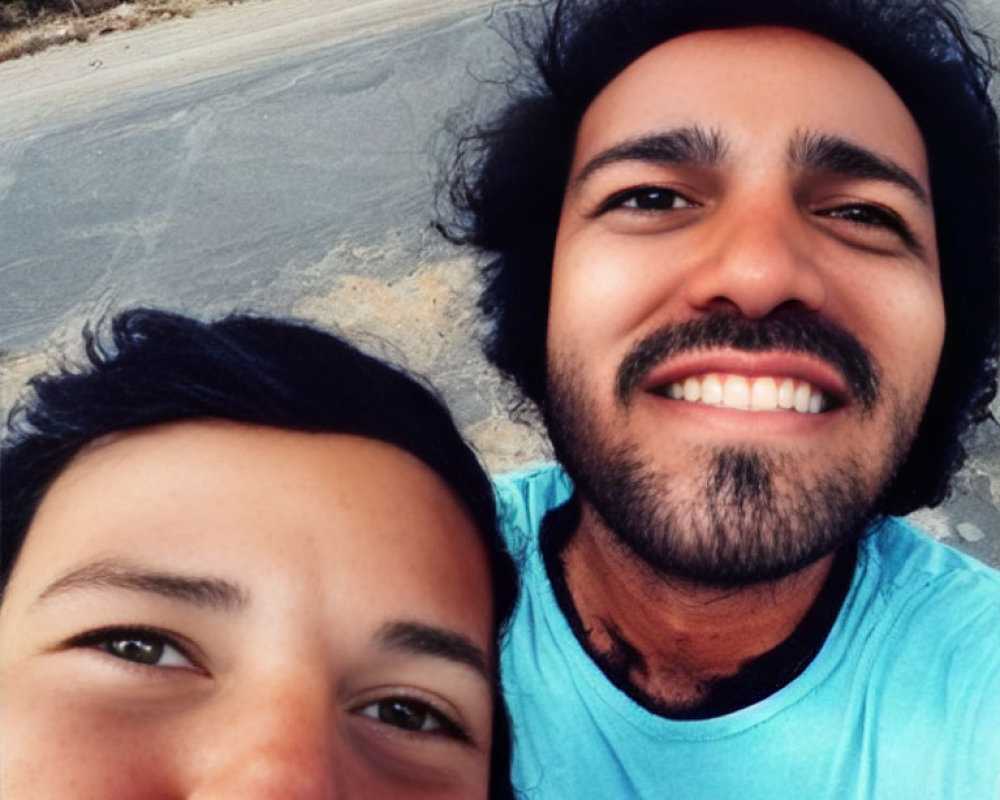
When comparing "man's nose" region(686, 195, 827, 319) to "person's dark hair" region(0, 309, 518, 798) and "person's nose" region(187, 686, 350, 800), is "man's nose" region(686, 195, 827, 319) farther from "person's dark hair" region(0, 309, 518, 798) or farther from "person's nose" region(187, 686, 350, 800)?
"person's nose" region(187, 686, 350, 800)

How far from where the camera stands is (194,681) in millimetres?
785

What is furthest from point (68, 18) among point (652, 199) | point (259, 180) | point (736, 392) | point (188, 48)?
point (736, 392)

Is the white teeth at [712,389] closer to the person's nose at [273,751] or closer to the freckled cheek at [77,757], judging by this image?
the person's nose at [273,751]

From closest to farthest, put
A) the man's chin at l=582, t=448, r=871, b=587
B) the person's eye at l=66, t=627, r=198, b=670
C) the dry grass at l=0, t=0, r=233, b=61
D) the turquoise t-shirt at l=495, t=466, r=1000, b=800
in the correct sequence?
the person's eye at l=66, t=627, r=198, b=670
the man's chin at l=582, t=448, r=871, b=587
the turquoise t-shirt at l=495, t=466, r=1000, b=800
the dry grass at l=0, t=0, r=233, b=61

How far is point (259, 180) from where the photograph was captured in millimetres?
3041

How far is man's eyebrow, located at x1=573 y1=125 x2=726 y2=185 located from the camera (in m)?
1.18

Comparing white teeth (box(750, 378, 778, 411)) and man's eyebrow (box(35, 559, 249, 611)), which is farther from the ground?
white teeth (box(750, 378, 778, 411))

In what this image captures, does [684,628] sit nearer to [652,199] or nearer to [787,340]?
[787,340]

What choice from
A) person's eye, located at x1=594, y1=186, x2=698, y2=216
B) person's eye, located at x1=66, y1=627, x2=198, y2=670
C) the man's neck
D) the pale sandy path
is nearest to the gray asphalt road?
the pale sandy path

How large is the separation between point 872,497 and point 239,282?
2180 millimetres

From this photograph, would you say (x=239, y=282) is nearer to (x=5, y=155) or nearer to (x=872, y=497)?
(x=5, y=155)

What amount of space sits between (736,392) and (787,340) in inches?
3.7

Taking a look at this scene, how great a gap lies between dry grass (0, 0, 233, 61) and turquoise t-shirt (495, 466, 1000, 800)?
11.6 ft

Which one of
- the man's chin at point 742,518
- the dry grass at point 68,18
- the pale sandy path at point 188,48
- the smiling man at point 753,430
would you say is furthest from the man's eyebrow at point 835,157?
the dry grass at point 68,18
